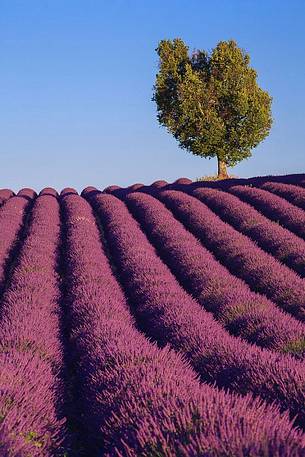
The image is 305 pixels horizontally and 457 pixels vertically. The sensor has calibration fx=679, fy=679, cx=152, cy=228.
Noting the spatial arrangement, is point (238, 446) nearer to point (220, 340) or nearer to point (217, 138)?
point (220, 340)

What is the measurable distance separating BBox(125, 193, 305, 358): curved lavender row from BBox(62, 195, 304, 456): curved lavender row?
5.11 feet

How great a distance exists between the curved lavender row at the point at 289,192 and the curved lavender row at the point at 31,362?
8.51 meters

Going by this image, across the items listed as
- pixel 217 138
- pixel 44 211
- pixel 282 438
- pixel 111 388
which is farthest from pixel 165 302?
pixel 217 138

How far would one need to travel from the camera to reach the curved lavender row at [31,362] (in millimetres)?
4262

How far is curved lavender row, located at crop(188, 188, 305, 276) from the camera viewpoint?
1404 centimetres

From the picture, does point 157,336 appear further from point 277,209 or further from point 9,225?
point 9,225

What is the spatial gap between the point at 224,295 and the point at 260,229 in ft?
20.9

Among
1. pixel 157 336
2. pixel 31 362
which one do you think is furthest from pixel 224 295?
pixel 31 362

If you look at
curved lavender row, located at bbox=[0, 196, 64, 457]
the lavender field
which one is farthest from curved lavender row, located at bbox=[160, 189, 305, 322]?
curved lavender row, located at bbox=[0, 196, 64, 457]

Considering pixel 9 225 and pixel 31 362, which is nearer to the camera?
pixel 31 362

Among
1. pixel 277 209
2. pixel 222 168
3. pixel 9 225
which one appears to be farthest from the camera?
pixel 222 168

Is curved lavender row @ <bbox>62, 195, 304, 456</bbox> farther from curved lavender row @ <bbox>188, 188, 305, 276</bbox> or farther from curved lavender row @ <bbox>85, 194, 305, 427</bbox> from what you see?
curved lavender row @ <bbox>188, 188, 305, 276</bbox>

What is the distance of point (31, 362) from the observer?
6.00m

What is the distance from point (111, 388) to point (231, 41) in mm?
44112
